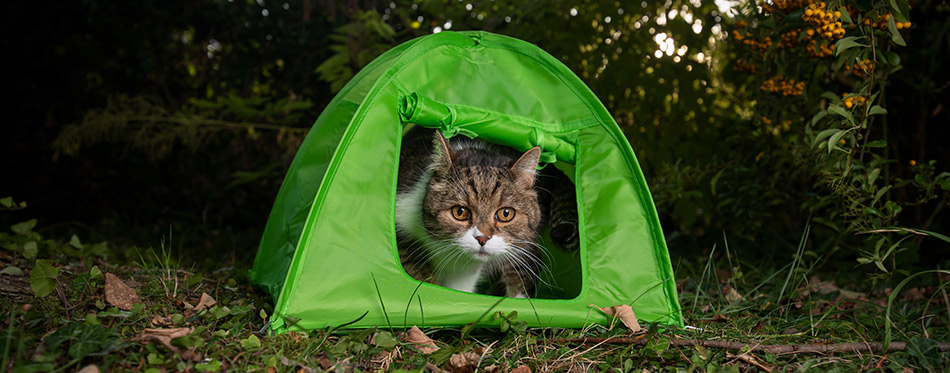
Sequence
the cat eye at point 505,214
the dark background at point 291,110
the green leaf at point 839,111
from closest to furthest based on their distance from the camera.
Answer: the green leaf at point 839,111, the cat eye at point 505,214, the dark background at point 291,110

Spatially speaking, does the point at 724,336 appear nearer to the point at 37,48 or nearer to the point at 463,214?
the point at 463,214

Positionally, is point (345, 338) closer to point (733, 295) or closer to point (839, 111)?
point (733, 295)

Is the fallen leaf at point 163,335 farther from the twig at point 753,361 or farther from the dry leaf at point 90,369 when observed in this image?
the twig at point 753,361

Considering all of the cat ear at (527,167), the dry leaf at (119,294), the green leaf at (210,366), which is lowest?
the green leaf at (210,366)

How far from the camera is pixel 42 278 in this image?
67.4 inches

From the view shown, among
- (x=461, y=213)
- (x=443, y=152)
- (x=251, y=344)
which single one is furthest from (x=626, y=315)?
(x=251, y=344)

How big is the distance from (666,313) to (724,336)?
211 mm

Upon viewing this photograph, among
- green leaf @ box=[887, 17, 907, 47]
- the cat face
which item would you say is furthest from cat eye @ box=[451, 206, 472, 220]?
green leaf @ box=[887, 17, 907, 47]

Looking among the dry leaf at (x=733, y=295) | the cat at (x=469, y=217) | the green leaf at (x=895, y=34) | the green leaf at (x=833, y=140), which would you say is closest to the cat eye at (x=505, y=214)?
the cat at (x=469, y=217)

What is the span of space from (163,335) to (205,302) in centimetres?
39

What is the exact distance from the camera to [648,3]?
2895 mm

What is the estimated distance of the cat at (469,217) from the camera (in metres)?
2.19

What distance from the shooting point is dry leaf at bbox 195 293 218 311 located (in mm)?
1859

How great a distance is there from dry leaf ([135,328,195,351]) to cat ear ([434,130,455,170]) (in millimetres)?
1066
